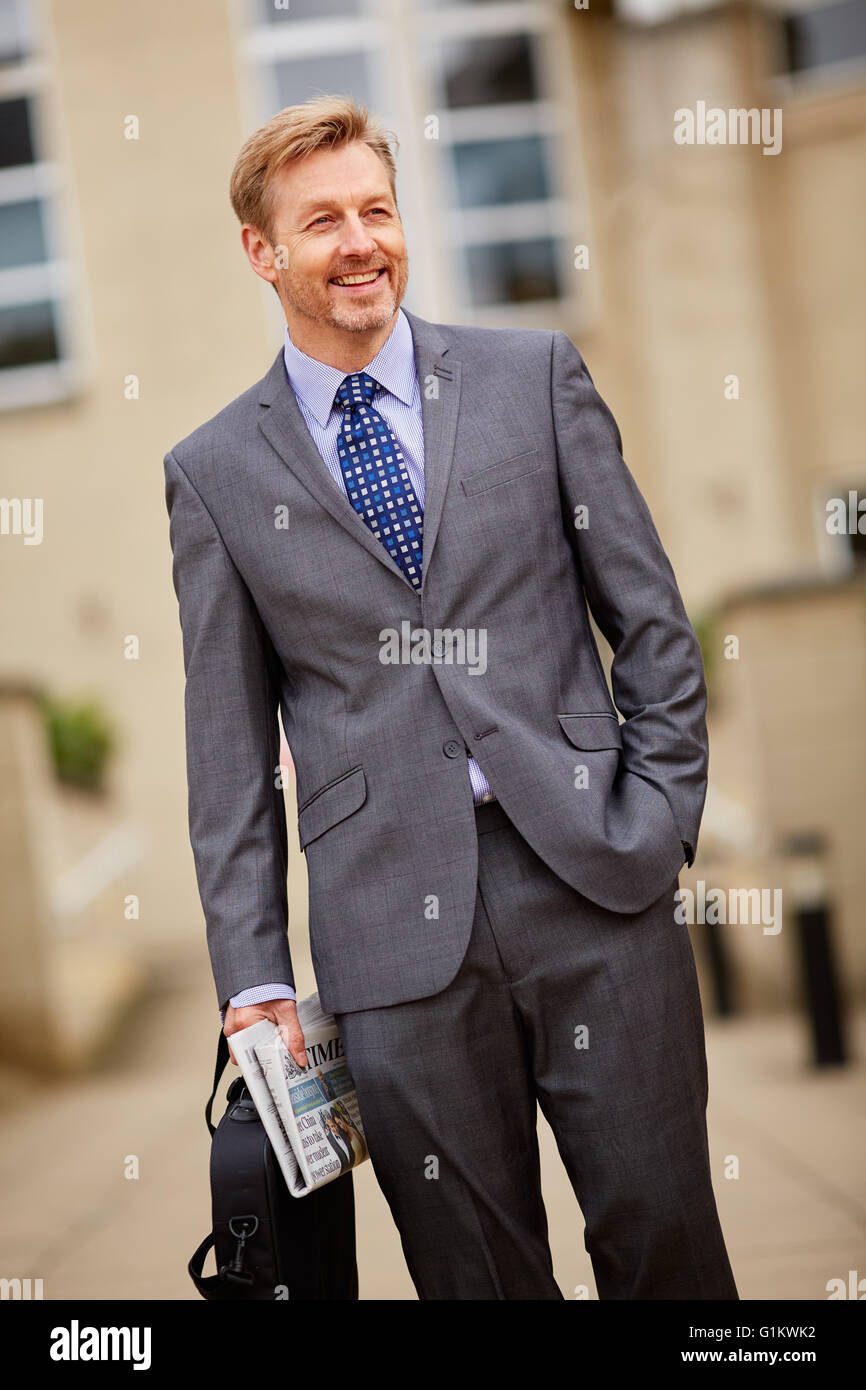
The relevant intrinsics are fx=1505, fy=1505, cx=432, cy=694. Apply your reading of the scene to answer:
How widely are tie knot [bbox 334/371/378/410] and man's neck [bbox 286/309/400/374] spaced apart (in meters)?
0.02

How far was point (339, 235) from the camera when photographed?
2309mm

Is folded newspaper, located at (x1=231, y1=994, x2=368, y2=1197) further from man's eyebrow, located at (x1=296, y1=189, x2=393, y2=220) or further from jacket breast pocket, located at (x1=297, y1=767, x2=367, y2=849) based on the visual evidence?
man's eyebrow, located at (x1=296, y1=189, x2=393, y2=220)

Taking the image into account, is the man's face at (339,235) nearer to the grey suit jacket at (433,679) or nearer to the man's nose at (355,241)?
the man's nose at (355,241)

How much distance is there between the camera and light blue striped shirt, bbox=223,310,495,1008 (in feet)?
7.89

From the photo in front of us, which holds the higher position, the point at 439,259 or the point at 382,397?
the point at 439,259

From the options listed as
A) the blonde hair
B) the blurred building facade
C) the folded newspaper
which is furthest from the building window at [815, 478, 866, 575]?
the folded newspaper

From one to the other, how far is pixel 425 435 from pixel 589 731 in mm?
528

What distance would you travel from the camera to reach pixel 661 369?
11055 mm

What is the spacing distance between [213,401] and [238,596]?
29.6 ft

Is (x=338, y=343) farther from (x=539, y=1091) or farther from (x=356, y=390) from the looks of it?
(x=539, y=1091)

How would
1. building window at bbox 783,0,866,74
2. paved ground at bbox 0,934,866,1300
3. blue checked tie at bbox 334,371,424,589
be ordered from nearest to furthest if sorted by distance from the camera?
blue checked tie at bbox 334,371,424,589
paved ground at bbox 0,934,866,1300
building window at bbox 783,0,866,74

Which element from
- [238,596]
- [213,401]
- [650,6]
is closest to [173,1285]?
[238,596]

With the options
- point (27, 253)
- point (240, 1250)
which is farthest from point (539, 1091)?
point (27, 253)

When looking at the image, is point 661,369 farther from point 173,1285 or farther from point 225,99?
point 173,1285
